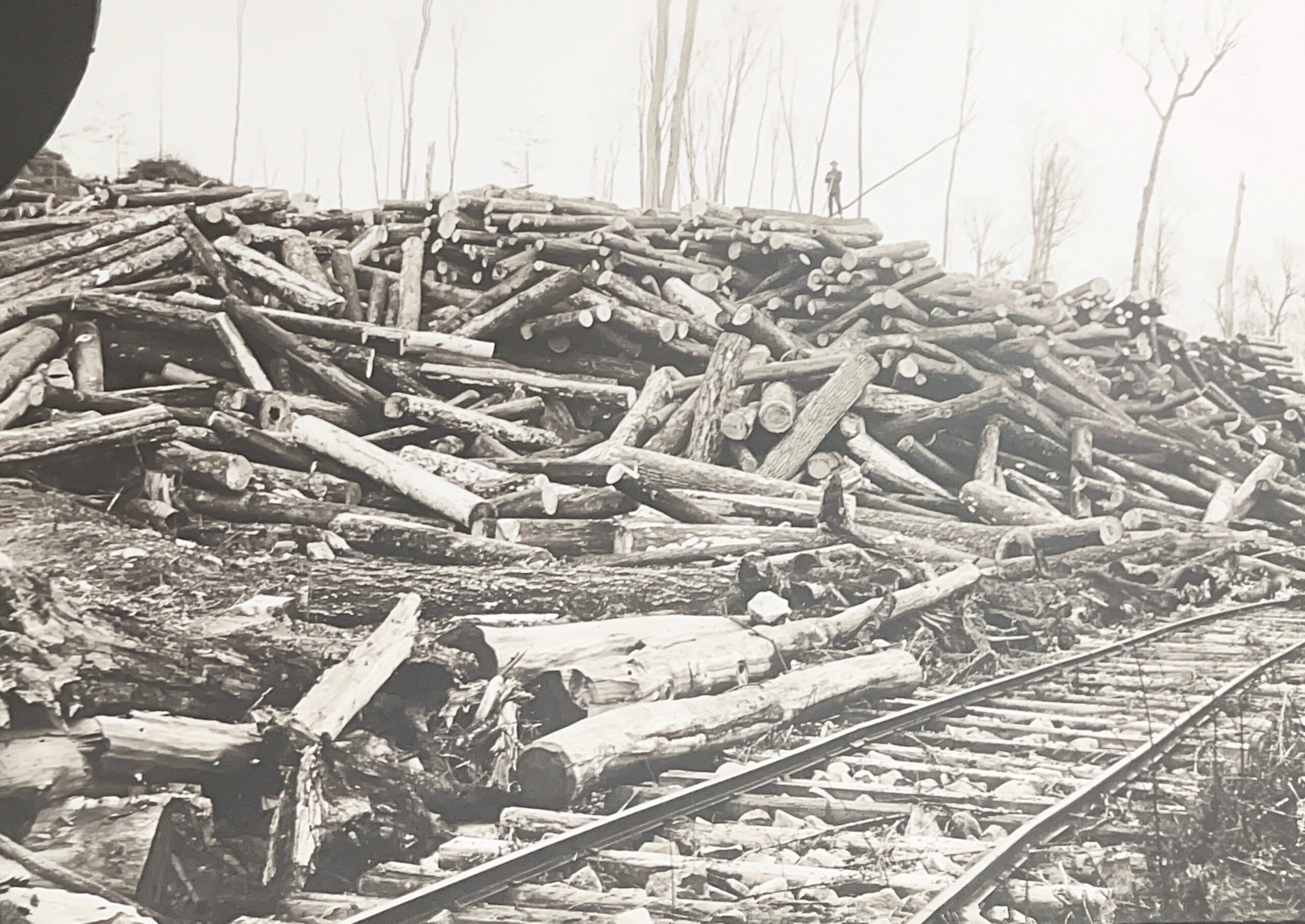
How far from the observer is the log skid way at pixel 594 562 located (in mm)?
2373

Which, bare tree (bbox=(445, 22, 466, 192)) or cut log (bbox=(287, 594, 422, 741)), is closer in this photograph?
cut log (bbox=(287, 594, 422, 741))

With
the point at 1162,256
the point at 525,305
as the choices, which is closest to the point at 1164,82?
the point at 1162,256

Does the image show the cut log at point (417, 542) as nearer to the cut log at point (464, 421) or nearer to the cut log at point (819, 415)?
the cut log at point (464, 421)

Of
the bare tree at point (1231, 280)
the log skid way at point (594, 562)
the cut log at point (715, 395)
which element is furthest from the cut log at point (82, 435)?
the bare tree at point (1231, 280)

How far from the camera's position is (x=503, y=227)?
114 inches

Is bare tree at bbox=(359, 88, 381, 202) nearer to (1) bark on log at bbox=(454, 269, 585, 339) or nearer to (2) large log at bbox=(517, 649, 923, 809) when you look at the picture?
(1) bark on log at bbox=(454, 269, 585, 339)

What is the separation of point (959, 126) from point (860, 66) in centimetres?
35

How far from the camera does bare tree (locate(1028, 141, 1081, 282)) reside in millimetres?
3059

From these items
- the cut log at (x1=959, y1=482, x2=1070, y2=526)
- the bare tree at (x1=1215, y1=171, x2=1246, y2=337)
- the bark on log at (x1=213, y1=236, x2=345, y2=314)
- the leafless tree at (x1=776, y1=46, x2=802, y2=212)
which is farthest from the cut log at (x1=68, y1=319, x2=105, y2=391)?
the bare tree at (x1=1215, y1=171, x2=1246, y2=337)

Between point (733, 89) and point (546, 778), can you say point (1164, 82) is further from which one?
point (546, 778)

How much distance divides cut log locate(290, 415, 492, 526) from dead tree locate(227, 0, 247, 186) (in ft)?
2.63

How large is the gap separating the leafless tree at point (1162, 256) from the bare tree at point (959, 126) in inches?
26.6

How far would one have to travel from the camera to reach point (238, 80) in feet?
9.47

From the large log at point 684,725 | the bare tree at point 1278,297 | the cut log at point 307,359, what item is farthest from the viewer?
the bare tree at point 1278,297
